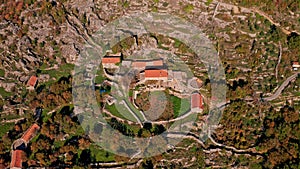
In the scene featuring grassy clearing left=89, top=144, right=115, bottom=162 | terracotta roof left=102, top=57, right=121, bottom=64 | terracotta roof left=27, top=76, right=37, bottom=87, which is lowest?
grassy clearing left=89, top=144, right=115, bottom=162

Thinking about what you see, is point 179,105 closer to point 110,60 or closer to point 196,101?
point 196,101

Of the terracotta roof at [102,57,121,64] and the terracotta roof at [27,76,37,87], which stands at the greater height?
the terracotta roof at [102,57,121,64]

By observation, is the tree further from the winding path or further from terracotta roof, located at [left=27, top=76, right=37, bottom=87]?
the winding path

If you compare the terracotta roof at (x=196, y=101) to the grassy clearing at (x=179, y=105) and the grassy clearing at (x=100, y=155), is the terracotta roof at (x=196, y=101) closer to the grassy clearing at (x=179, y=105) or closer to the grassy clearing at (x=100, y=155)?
the grassy clearing at (x=179, y=105)

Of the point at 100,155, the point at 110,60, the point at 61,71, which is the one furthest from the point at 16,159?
the point at 110,60

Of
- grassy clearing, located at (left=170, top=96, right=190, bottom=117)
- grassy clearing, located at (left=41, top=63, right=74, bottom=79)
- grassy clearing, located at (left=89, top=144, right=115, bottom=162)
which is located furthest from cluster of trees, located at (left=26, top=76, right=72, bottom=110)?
grassy clearing, located at (left=170, top=96, right=190, bottom=117)

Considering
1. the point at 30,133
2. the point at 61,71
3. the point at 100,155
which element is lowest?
the point at 100,155
